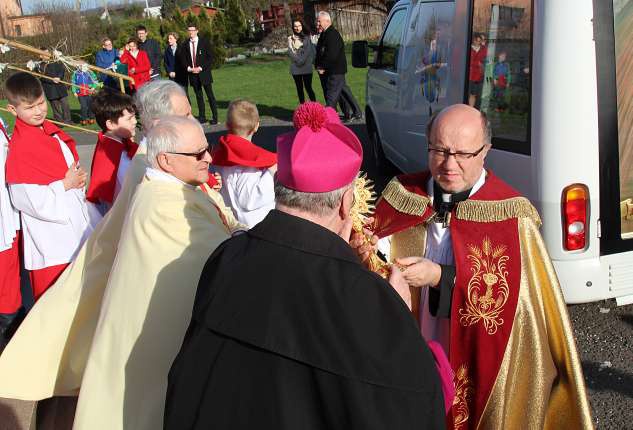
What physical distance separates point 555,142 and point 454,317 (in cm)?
132

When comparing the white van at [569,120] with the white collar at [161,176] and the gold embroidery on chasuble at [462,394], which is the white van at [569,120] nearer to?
the gold embroidery on chasuble at [462,394]

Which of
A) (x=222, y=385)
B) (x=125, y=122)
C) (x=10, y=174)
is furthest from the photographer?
(x=125, y=122)

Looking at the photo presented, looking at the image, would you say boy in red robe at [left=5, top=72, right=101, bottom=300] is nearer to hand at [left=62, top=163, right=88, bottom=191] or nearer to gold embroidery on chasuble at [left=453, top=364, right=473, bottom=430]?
hand at [left=62, top=163, right=88, bottom=191]

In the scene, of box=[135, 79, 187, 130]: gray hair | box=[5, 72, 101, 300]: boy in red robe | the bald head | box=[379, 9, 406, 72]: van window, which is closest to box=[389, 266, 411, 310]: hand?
the bald head

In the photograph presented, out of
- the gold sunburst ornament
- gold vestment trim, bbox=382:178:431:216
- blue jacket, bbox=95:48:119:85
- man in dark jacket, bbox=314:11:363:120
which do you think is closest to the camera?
the gold sunburst ornament

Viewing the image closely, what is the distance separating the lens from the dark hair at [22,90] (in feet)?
12.2

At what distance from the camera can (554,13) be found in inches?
129

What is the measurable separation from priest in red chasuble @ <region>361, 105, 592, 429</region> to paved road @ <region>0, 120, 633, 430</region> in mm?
1106

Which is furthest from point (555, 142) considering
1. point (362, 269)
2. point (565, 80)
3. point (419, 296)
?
point (362, 269)

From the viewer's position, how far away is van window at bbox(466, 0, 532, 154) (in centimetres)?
356

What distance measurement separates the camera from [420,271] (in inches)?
95.4

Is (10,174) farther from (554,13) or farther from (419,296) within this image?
(554,13)

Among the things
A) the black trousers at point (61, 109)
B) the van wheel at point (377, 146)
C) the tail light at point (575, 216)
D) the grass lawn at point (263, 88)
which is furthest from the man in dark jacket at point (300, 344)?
the black trousers at point (61, 109)

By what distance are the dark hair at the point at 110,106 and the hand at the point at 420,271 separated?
2429mm
